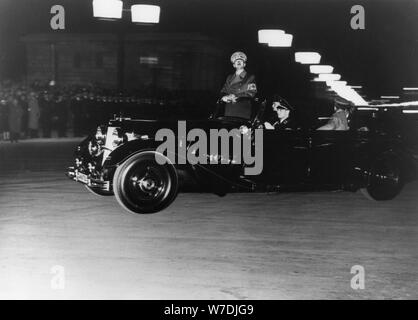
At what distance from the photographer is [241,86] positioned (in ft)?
41.1

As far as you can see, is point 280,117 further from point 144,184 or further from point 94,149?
point 94,149

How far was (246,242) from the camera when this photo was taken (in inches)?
374

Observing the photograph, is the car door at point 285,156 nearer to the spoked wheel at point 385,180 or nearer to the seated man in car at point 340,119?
the seated man in car at point 340,119

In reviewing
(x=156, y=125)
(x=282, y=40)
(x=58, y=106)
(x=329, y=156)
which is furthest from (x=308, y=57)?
(x=156, y=125)

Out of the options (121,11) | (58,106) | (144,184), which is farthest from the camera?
(58,106)

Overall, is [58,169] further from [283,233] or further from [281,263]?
[281,263]

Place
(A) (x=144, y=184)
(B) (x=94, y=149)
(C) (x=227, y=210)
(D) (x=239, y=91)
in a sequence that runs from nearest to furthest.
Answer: (A) (x=144, y=184) → (B) (x=94, y=149) → (C) (x=227, y=210) → (D) (x=239, y=91)

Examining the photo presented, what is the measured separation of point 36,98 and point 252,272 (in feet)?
97.0

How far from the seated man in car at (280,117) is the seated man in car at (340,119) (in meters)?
0.75

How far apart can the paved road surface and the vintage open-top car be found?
0.32 metres

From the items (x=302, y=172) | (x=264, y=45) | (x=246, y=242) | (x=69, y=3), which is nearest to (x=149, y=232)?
(x=246, y=242)

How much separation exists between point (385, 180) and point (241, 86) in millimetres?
2550

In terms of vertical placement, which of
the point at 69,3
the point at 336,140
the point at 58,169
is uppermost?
the point at 69,3
